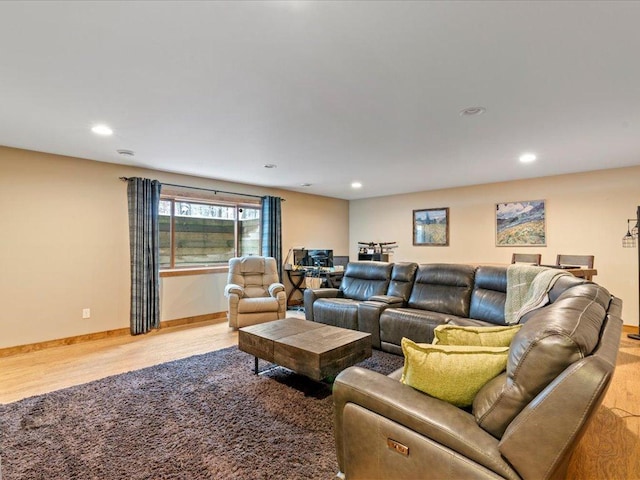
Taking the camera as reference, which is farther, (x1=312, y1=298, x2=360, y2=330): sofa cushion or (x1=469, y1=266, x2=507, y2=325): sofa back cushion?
(x1=312, y1=298, x2=360, y2=330): sofa cushion

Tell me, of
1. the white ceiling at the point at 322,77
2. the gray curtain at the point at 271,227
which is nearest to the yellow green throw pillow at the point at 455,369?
the white ceiling at the point at 322,77

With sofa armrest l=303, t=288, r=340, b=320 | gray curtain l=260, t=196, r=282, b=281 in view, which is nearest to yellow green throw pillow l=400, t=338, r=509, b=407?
sofa armrest l=303, t=288, r=340, b=320

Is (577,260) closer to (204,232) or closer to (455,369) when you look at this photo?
(455,369)

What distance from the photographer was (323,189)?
20.5 feet

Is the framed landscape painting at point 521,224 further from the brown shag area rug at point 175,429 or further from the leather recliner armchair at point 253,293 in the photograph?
the brown shag area rug at point 175,429

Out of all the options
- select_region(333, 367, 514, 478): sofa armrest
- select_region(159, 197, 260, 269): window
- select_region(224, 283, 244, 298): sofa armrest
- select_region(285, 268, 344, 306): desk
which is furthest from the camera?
select_region(285, 268, 344, 306): desk

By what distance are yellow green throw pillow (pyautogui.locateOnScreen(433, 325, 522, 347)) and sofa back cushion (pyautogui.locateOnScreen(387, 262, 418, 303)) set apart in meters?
2.39

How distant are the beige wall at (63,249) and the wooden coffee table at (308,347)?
2.46 metres

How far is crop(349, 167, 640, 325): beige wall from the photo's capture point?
4.43 meters

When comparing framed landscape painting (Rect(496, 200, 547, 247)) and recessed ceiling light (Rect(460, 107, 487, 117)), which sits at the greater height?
recessed ceiling light (Rect(460, 107, 487, 117))

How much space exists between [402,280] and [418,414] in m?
2.95

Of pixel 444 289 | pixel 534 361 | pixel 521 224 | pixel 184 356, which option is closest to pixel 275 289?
pixel 184 356

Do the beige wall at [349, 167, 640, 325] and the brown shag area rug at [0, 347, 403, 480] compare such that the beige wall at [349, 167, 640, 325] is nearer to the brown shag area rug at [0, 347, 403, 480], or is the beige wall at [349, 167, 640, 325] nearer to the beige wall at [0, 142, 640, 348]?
the beige wall at [0, 142, 640, 348]

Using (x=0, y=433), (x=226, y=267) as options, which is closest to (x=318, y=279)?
(x=226, y=267)
